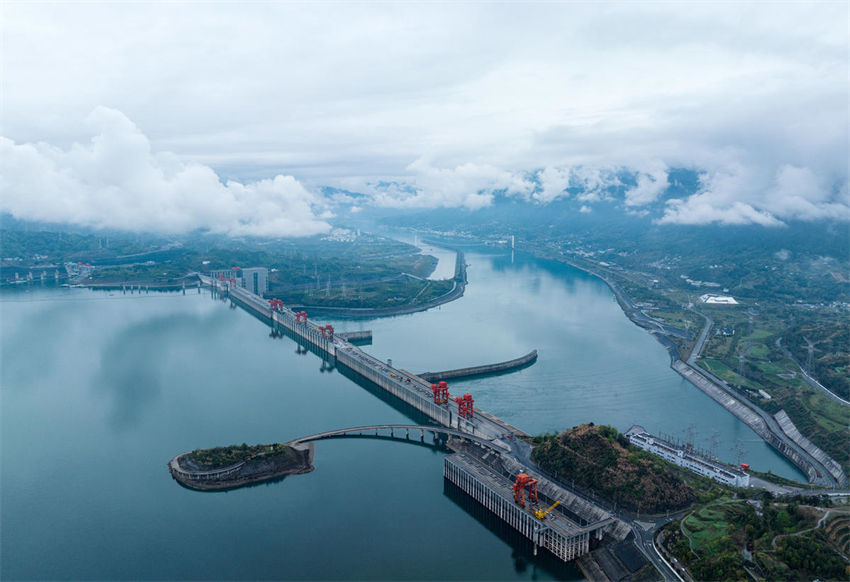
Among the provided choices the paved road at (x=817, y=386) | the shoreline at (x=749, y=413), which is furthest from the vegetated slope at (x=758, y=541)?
the paved road at (x=817, y=386)

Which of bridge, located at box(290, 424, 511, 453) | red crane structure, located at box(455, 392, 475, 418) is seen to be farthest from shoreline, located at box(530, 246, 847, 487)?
red crane structure, located at box(455, 392, 475, 418)

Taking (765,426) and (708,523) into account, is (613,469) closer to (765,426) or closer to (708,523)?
(708,523)

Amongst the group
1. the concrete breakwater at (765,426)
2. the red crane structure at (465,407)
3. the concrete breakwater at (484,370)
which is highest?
the red crane structure at (465,407)

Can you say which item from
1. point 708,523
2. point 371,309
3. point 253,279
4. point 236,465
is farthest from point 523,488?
point 253,279

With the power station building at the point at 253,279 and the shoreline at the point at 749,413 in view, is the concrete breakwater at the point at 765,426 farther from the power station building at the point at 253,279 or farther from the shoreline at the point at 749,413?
the power station building at the point at 253,279

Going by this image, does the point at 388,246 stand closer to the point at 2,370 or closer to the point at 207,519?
the point at 2,370
